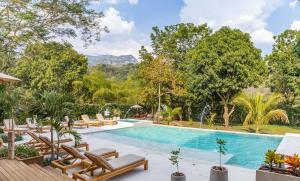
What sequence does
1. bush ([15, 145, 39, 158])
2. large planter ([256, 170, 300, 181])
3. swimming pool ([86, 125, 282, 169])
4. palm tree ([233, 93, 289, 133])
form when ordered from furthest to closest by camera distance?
palm tree ([233, 93, 289, 133]) → swimming pool ([86, 125, 282, 169]) → bush ([15, 145, 39, 158]) → large planter ([256, 170, 300, 181])

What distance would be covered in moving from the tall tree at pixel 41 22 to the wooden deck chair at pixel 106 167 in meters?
7.60

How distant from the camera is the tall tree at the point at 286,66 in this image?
18.3 m

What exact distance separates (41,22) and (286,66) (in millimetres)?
17680

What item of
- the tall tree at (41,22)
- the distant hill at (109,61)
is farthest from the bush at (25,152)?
the distant hill at (109,61)

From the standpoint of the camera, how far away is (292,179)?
4.15 meters

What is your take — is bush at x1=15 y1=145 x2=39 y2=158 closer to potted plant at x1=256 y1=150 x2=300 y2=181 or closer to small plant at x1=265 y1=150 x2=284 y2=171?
potted plant at x1=256 y1=150 x2=300 y2=181

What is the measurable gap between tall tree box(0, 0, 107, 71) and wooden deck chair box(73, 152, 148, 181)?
760 centimetres

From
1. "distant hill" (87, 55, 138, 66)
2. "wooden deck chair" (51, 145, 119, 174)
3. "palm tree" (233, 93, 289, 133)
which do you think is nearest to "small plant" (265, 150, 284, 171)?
"wooden deck chair" (51, 145, 119, 174)

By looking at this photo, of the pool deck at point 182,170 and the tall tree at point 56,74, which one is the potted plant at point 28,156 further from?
the tall tree at point 56,74

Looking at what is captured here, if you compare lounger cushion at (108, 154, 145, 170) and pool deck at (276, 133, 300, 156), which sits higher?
lounger cushion at (108, 154, 145, 170)

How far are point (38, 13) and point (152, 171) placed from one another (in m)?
9.24

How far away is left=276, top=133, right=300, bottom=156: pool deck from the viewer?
27.9 ft

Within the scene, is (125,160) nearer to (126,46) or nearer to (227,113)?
(227,113)

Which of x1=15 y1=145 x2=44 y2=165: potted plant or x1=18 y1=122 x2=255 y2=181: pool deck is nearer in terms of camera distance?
x1=18 y1=122 x2=255 y2=181: pool deck
